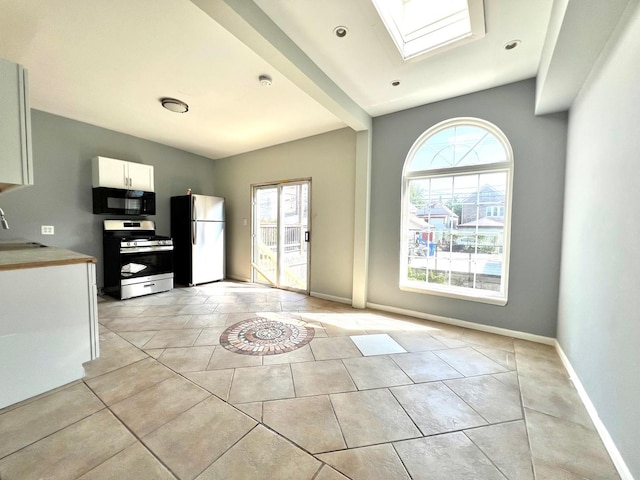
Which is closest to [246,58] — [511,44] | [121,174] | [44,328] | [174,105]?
[174,105]

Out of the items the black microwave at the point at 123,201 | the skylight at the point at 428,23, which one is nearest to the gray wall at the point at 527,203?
the skylight at the point at 428,23

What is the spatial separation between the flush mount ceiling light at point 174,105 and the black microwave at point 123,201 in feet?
5.72

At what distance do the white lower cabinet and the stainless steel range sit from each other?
2.12m

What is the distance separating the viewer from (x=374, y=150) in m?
3.54

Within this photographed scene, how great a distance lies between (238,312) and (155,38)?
2996 millimetres

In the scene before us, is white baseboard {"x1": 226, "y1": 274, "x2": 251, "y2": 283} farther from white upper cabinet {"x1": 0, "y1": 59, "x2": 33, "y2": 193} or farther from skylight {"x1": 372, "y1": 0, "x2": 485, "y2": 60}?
skylight {"x1": 372, "y1": 0, "x2": 485, "y2": 60}

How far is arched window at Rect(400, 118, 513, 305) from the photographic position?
2789 millimetres

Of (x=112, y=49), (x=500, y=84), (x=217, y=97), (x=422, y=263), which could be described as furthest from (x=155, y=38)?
(x=422, y=263)

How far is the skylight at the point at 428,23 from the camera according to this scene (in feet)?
6.17

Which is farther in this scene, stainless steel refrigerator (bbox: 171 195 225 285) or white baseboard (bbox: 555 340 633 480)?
stainless steel refrigerator (bbox: 171 195 225 285)

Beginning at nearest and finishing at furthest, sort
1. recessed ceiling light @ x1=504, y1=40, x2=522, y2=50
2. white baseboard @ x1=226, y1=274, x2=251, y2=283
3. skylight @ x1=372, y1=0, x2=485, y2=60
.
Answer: skylight @ x1=372, y1=0, x2=485, y2=60
recessed ceiling light @ x1=504, y1=40, x2=522, y2=50
white baseboard @ x1=226, y1=274, x2=251, y2=283

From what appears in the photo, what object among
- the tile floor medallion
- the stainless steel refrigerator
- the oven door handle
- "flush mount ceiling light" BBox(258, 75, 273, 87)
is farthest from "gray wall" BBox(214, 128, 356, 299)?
the oven door handle

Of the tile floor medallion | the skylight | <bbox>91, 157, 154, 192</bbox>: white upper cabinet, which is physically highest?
the skylight

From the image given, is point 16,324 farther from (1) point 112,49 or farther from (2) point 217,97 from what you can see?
(2) point 217,97
